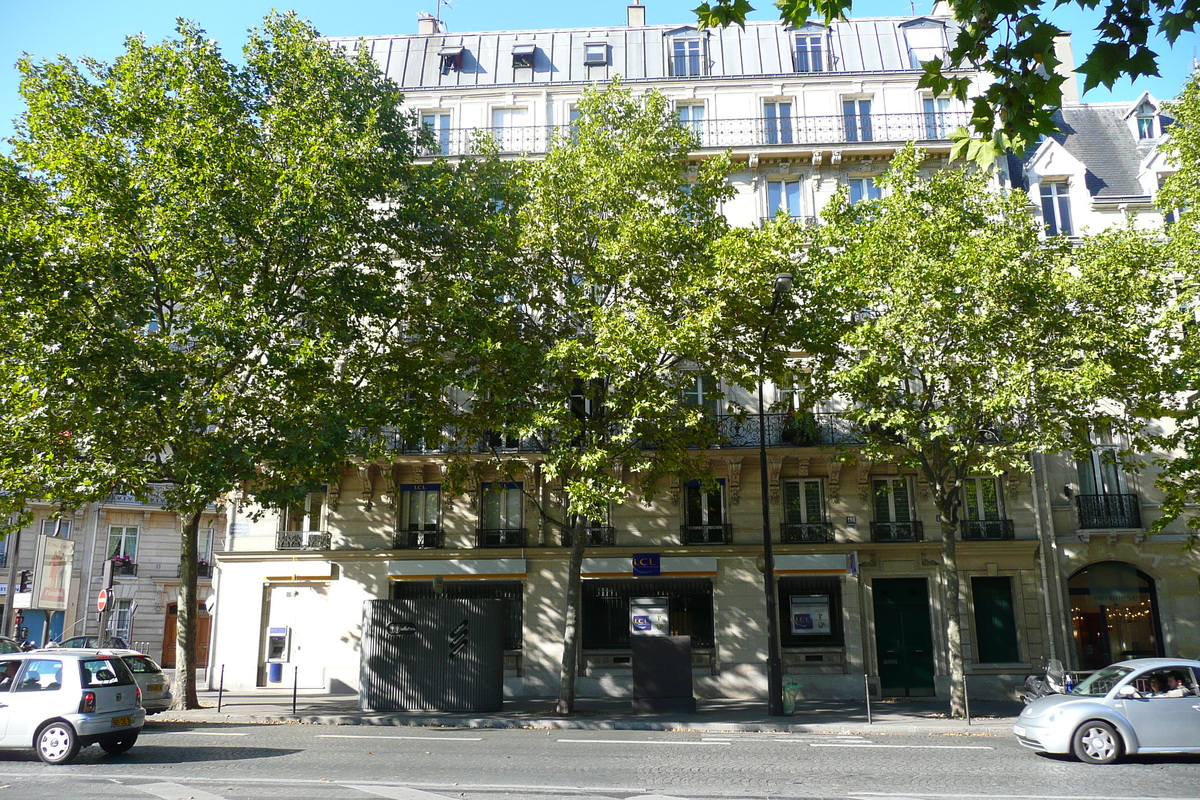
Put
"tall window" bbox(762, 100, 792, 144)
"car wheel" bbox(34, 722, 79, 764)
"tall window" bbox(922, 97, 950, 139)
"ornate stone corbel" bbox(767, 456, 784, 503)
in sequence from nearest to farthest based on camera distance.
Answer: "car wheel" bbox(34, 722, 79, 764) → "ornate stone corbel" bbox(767, 456, 784, 503) → "tall window" bbox(922, 97, 950, 139) → "tall window" bbox(762, 100, 792, 144)

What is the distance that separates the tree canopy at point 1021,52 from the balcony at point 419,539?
2031 centimetres

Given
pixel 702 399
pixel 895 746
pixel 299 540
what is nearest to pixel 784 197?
pixel 702 399

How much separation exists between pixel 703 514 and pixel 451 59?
1774 centimetres

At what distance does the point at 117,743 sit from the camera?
41.1ft

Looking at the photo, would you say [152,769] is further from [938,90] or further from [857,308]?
[857,308]

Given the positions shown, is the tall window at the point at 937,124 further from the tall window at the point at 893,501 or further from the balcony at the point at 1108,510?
the balcony at the point at 1108,510

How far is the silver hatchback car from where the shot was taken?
11781 millimetres

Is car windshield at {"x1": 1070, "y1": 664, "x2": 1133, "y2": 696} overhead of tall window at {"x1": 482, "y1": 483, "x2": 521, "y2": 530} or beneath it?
beneath

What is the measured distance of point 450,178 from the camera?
2077cm

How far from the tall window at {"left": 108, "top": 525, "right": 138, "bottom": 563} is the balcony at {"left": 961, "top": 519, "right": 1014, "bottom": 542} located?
3371 centimetres

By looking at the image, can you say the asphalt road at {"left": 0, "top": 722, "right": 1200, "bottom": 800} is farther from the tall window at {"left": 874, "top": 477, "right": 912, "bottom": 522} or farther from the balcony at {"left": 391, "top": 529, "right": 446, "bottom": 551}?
the balcony at {"left": 391, "top": 529, "right": 446, "bottom": 551}

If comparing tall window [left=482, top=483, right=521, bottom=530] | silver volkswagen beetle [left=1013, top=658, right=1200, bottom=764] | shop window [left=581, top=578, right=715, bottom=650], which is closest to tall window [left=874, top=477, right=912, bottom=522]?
shop window [left=581, top=578, right=715, bottom=650]

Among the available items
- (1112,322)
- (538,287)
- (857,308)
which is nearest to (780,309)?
(857,308)

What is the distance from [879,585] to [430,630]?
1193cm
